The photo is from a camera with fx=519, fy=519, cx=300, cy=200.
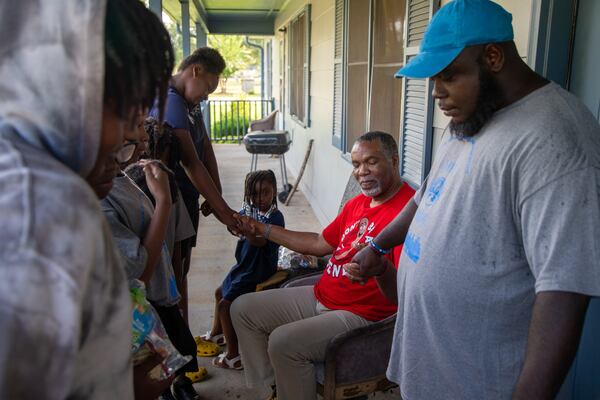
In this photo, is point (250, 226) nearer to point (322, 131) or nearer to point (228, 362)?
point (228, 362)

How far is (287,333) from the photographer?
213 cm

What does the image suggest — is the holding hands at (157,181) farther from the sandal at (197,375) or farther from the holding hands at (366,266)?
the sandal at (197,375)

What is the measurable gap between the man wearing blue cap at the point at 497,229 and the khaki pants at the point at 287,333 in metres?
0.68

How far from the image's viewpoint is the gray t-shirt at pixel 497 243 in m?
1.05

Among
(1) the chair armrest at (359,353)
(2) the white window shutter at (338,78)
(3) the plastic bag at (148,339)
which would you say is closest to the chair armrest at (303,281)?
(1) the chair armrest at (359,353)

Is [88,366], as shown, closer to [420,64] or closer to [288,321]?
[420,64]

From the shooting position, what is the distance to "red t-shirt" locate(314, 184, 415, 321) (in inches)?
85.7

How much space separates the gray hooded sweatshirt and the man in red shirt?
141 centimetres

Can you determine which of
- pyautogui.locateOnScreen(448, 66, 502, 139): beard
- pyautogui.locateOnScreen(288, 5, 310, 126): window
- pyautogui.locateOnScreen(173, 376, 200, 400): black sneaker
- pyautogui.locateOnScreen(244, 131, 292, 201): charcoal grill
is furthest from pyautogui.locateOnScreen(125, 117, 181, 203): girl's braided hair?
pyautogui.locateOnScreen(244, 131, 292, 201): charcoal grill

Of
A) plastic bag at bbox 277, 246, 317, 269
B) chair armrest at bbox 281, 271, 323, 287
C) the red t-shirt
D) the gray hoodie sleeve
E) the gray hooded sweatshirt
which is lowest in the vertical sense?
chair armrest at bbox 281, 271, 323, 287

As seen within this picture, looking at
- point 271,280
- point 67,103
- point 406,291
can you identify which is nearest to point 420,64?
point 406,291

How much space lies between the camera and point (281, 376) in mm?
2145

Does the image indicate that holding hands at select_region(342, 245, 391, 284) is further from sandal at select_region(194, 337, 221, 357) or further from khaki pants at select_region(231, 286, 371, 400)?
sandal at select_region(194, 337, 221, 357)

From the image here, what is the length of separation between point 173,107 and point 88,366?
2.29 m
